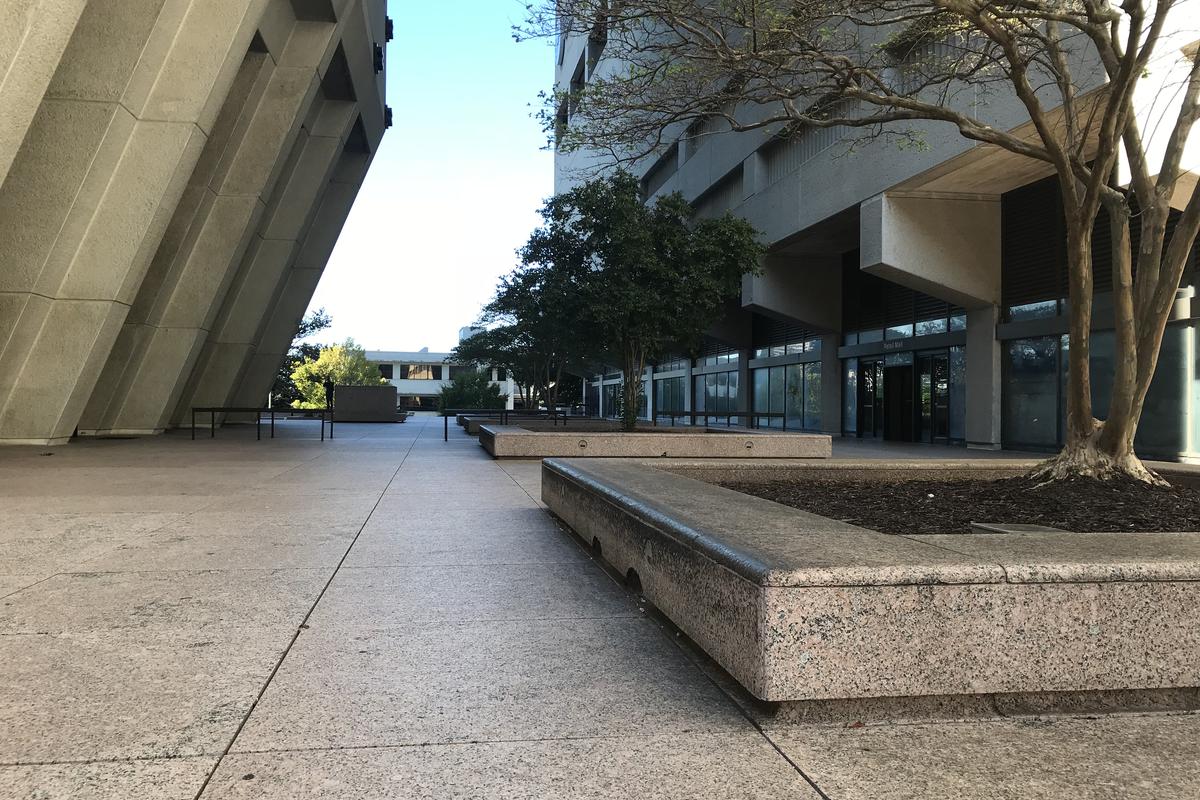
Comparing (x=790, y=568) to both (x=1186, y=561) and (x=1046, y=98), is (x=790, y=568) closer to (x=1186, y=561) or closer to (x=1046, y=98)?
(x=1186, y=561)

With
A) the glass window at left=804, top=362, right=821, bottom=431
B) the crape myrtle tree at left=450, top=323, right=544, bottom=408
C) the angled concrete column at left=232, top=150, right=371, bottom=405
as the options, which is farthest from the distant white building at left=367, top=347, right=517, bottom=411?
the glass window at left=804, top=362, right=821, bottom=431

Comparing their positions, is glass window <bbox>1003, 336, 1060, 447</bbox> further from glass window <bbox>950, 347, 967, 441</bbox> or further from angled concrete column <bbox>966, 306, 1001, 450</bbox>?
glass window <bbox>950, 347, 967, 441</bbox>

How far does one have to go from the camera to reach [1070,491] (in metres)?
6.55

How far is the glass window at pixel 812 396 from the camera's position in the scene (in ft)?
Result: 97.0

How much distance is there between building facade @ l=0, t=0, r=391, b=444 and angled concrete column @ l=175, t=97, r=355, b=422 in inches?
2.0

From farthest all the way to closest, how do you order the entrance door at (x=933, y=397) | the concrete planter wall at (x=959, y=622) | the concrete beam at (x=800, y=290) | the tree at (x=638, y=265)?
the concrete beam at (x=800, y=290)
the entrance door at (x=933, y=397)
the tree at (x=638, y=265)
the concrete planter wall at (x=959, y=622)

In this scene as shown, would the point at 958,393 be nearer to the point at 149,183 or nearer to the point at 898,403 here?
the point at 898,403

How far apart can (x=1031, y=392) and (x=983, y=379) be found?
4.52 feet

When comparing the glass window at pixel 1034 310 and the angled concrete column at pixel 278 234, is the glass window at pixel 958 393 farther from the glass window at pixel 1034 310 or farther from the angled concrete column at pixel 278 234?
the angled concrete column at pixel 278 234

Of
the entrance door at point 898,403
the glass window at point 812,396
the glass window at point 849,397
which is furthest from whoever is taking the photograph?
the glass window at point 812,396

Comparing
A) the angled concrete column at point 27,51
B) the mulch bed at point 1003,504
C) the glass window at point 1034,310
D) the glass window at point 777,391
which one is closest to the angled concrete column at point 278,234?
the angled concrete column at point 27,51

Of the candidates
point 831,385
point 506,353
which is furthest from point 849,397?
point 506,353

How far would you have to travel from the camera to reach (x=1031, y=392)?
19.3 m

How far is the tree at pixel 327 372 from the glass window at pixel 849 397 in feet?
167
